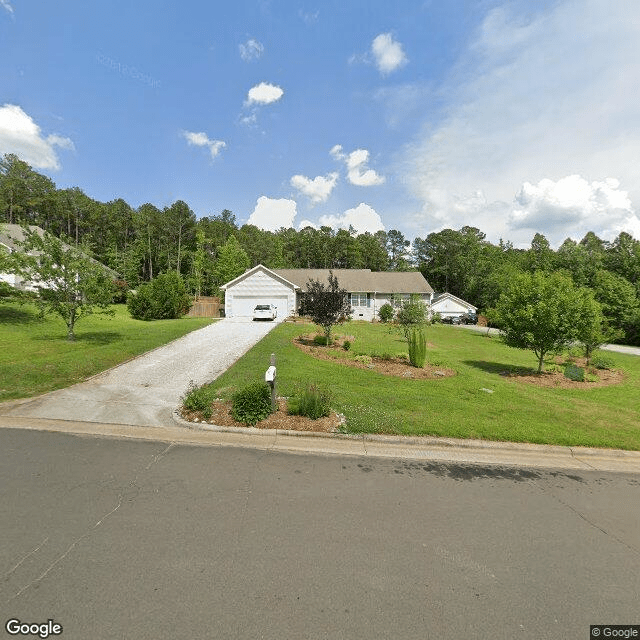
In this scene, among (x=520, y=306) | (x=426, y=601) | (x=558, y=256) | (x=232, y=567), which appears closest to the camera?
(x=426, y=601)

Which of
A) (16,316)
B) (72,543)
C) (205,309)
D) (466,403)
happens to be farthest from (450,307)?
(72,543)

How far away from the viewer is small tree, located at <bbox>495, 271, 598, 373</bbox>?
12.3 meters

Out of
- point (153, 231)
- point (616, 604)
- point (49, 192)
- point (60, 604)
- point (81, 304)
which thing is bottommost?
point (616, 604)

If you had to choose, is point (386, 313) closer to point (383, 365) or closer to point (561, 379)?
point (561, 379)

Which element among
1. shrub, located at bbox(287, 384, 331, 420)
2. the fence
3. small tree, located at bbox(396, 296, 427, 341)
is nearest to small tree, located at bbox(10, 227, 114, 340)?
shrub, located at bbox(287, 384, 331, 420)

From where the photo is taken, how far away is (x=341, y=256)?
74.6 meters

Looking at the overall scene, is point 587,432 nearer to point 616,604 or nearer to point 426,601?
point 616,604

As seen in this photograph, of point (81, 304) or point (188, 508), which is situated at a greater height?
point (81, 304)

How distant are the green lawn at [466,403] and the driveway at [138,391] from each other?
1.08 meters

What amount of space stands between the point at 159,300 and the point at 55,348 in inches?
567

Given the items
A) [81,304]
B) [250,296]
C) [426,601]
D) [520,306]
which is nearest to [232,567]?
[426,601]

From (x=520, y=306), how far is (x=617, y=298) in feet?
87.4

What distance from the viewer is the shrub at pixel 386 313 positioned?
108 feet

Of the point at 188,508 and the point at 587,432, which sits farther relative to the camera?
the point at 587,432
